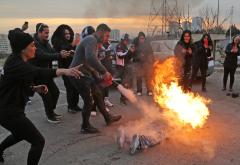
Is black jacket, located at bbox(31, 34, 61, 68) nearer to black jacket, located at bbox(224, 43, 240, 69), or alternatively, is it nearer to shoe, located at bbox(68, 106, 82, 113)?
shoe, located at bbox(68, 106, 82, 113)

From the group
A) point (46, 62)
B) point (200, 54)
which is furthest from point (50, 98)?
point (200, 54)

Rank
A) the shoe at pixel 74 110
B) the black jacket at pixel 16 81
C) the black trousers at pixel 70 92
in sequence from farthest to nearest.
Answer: the shoe at pixel 74 110 < the black trousers at pixel 70 92 < the black jacket at pixel 16 81

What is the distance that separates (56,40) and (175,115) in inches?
136

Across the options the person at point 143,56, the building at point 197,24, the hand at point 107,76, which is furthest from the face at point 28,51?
the building at point 197,24

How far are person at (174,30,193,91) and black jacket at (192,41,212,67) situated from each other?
0.72 m

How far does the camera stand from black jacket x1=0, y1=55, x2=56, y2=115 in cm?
461

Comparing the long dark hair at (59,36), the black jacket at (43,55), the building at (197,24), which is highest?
the building at (197,24)

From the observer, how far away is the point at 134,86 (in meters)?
12.5

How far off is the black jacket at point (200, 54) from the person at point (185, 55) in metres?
0.72

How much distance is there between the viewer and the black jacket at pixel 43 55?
768 cm

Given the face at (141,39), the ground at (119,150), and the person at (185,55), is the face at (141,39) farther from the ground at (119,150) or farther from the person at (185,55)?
the ground at (119,150)

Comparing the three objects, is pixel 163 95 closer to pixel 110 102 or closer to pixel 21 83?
pixel 110 102

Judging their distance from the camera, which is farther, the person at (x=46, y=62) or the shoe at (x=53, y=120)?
the shoe at (x=53, y=120)

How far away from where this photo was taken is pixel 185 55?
1112cm
